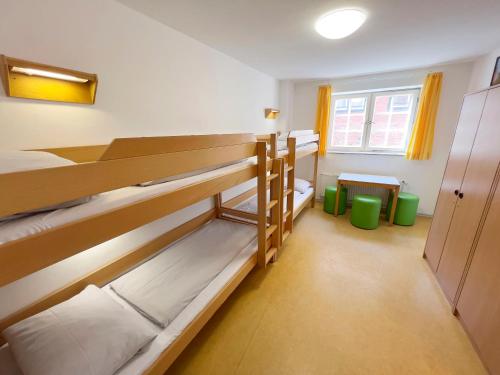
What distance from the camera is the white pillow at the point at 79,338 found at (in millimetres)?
946

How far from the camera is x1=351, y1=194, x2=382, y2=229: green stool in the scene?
3143mm

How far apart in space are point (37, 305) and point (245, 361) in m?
1.33

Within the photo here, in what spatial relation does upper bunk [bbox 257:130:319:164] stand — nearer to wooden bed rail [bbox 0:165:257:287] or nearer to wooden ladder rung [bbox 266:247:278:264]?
wooden ladder rung [bbox 266:247:278:264]

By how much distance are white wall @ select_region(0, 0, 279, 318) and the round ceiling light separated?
1262mm

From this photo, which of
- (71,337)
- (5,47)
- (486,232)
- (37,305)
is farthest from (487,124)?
(37,305)

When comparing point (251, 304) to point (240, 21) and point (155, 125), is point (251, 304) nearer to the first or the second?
point (155, 125)

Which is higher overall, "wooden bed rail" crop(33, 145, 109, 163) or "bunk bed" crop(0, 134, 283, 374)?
"wooden bed rail" crop(33, 145, 109, 163)

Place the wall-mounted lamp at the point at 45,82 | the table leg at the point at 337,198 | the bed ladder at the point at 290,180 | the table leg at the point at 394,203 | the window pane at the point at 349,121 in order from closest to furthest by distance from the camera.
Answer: the wall-mounted lamp at the point at 45,82
the bed ladder at the point at 290,180
the table leg at the point at 394,203
the table leg at the point at 337,198
the window pane at the point at 349,121

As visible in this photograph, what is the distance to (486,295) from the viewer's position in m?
1.41

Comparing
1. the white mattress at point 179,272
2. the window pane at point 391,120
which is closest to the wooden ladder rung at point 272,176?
the white mattress at point 179,272

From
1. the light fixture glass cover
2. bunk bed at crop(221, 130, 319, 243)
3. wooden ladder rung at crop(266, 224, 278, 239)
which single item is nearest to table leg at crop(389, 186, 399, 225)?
bunk bed at crop(221, 130, 319, 243)

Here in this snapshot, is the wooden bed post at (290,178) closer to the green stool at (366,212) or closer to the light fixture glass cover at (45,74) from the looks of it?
the green stool at (366,212)

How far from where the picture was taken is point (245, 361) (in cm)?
141

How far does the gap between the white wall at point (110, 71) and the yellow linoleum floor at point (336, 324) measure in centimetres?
171
